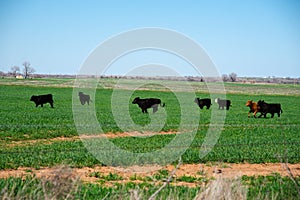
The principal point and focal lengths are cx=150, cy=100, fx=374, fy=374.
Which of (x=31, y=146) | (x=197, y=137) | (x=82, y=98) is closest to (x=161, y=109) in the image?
(x=82, y=98)

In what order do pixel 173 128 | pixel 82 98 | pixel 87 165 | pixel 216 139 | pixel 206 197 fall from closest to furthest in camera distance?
pixel 206 197
pixel 87 165
pixel 216 139
pixel 173 128
pixel 82 98

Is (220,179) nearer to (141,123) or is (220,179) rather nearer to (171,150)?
(171,150)

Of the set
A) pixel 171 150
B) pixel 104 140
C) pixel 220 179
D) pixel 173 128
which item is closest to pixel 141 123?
pixel 173 128

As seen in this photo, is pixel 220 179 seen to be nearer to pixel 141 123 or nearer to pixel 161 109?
pixel 141 123

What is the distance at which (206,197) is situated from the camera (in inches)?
216

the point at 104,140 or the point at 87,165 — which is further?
the point at 104,140

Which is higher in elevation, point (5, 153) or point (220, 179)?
point (220, 179)

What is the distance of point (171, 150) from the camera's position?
14.4 m

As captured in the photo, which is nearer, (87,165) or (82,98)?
(87,165)

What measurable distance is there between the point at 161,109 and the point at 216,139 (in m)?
16.5

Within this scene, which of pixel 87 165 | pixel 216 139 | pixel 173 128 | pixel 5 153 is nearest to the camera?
pixel 87 165

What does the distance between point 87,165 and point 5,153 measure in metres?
3.34

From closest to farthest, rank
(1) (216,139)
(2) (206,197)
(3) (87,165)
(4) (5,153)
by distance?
(2) (206,197)
(3) (87,165)
(4) (5,153)
(1) (216,139)

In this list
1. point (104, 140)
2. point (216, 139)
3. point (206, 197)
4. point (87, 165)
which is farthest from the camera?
point (216, 139)
